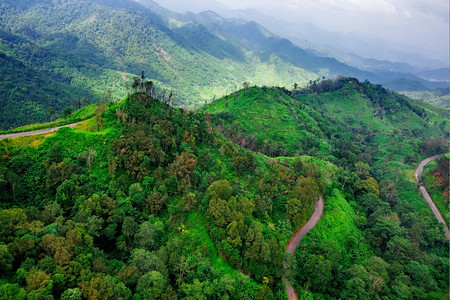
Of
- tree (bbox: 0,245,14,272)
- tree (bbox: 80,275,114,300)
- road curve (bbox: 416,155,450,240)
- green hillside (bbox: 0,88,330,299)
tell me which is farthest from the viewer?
road curve (bbox: 416,155,450,240)

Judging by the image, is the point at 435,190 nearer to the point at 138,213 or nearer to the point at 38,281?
the point at 138,213

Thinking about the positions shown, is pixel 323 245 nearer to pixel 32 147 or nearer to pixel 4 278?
pixel 4 278

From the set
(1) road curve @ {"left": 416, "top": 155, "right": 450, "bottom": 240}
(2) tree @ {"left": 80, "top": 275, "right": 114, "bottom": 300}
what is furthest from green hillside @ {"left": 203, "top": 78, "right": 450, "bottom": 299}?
(2) tree @ {"left": 80, "top": 275, "right": 114, "bottom": 300}

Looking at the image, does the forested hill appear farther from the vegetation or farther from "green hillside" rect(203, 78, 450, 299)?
the vegetation

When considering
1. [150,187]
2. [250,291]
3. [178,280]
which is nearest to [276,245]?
[250,291]

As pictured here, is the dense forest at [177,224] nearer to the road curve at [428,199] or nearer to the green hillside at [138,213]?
the green hillside at [138,213]
